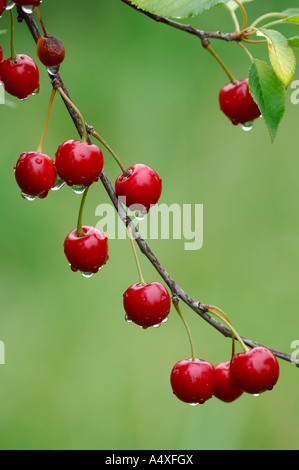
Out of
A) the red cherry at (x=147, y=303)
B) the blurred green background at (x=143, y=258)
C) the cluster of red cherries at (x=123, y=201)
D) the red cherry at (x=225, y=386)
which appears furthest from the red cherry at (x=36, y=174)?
the blurred green background at (x=143, y=258)

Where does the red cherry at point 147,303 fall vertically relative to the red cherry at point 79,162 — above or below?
below

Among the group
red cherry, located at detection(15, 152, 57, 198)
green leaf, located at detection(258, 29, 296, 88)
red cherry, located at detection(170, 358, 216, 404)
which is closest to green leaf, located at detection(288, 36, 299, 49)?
green leaf, located at detection(258, 29, 296, 88)

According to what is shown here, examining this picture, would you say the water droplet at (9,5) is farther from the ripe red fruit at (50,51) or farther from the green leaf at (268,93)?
the green leaf at (268,93)

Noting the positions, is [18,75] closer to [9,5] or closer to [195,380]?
[9,5]

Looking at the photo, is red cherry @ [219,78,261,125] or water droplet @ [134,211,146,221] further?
red cherry @ [219,78,261,125]

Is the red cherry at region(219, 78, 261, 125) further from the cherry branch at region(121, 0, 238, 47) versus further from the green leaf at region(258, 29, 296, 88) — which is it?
the green leaf at region(258, 29, 296, 88)
